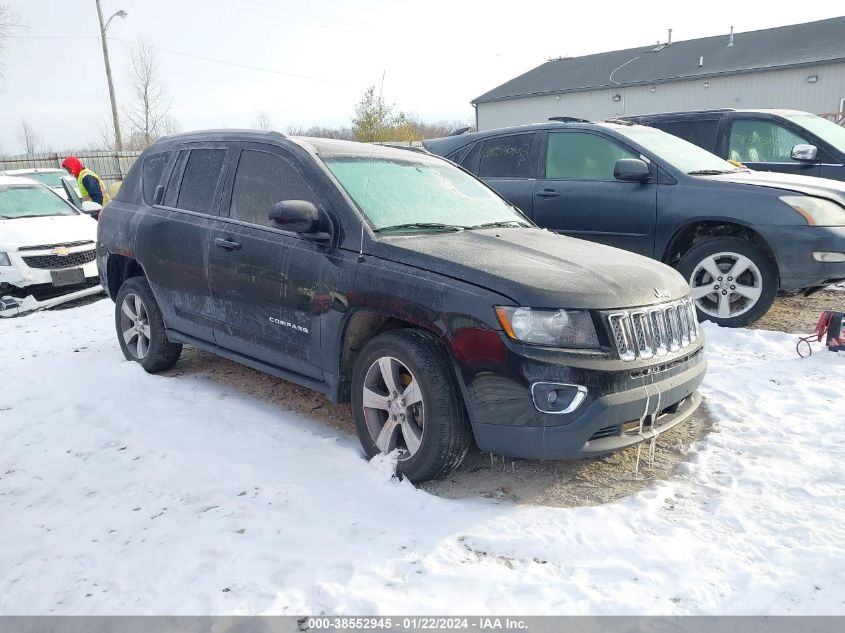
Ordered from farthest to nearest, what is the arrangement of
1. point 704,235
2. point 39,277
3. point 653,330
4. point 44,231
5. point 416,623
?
point 44,231
point 39,277
point 704,235
point 653,330
point 416,623

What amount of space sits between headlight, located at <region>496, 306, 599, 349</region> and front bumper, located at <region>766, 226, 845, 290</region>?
343 centimetres

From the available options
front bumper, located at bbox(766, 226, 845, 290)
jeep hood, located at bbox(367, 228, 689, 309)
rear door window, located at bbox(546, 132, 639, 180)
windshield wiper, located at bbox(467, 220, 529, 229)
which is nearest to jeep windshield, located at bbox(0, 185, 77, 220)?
rear door window, located at bbox(546, 132, 639, 180)

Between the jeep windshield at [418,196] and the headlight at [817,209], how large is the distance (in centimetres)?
264

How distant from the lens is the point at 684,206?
20.2 ft

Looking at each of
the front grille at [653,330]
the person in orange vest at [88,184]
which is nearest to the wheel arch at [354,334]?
the front grille at [653,330]

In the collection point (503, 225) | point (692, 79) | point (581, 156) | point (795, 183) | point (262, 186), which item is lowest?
point (503, 225)

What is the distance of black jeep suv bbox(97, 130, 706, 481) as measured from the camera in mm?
3164

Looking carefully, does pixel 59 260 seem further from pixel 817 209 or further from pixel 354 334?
pixel 817 209

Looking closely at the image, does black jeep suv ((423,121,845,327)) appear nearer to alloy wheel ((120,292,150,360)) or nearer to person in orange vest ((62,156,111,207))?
alloy wheel ((120,292,150,360))

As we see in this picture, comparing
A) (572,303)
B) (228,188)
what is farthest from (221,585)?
(228,188)

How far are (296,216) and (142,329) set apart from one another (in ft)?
7.81

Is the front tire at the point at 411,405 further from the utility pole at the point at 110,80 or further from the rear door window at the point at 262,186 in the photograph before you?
the utility pole at the point at 110,80

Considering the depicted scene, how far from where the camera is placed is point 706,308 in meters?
6.14

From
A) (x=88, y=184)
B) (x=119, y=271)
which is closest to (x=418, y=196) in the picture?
(x=119, y=271)
